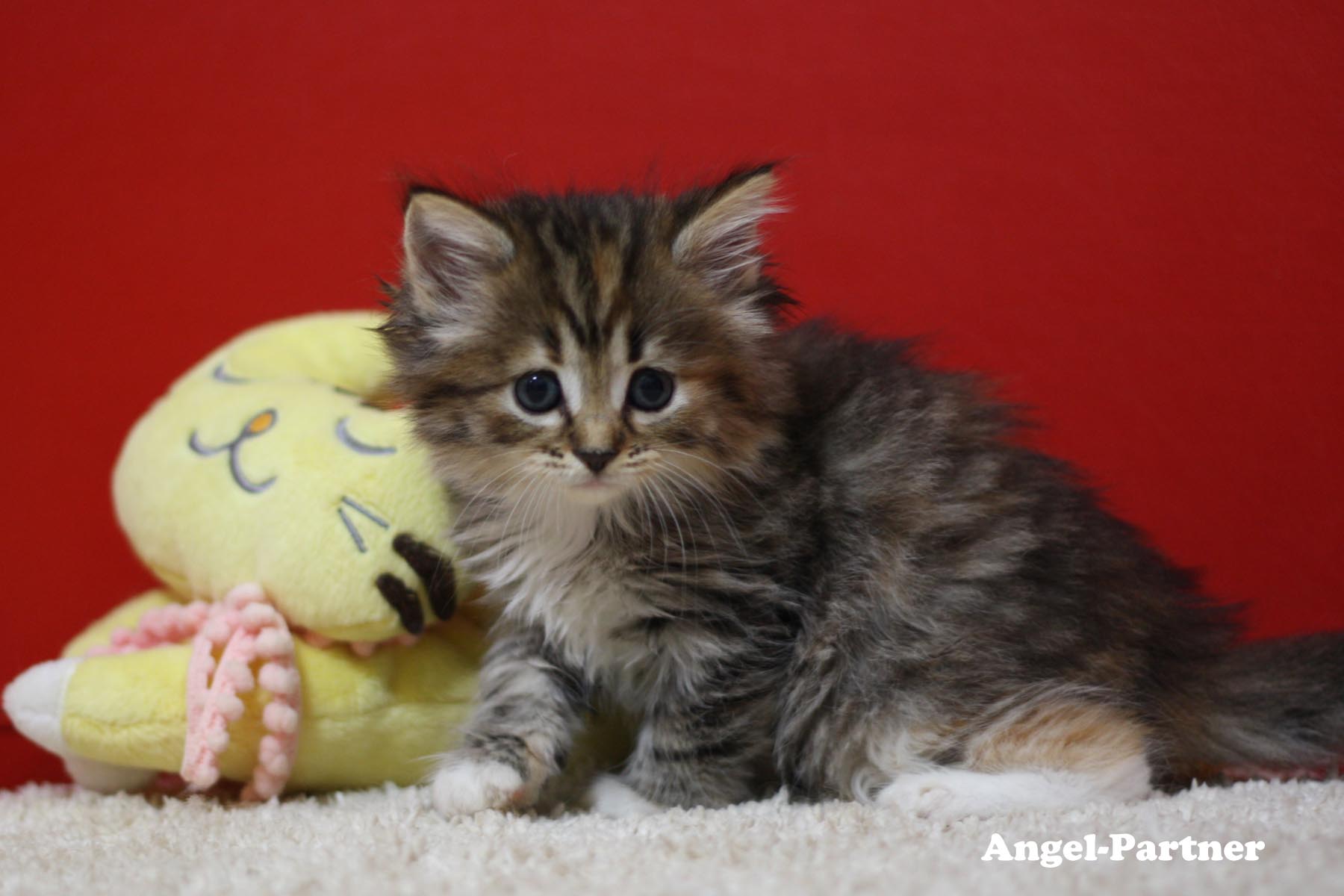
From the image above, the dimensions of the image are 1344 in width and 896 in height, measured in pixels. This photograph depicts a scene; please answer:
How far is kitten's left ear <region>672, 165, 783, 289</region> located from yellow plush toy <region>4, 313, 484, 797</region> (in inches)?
22.1

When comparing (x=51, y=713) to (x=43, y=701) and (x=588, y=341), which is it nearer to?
(x=43, y=701)

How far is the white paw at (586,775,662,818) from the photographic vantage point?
1739 mm

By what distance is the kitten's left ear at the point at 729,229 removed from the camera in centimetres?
172

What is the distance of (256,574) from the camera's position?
6.12 feet

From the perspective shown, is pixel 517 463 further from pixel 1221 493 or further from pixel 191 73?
pixel 1221 493

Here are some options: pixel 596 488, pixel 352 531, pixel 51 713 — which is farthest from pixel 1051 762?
pixel 51 713

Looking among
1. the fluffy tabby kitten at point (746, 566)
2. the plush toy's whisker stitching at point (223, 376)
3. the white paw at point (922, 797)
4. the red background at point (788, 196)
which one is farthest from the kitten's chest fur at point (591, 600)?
the red background at point (788, 196)

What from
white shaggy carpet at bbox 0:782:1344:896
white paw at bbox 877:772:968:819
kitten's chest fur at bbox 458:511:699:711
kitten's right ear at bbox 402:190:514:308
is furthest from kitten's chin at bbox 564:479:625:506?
white paw at bbox 877:772:968:819

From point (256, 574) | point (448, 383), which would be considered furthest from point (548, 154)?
point (256, 574)

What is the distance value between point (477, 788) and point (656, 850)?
1.24 feet

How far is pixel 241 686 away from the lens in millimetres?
1760

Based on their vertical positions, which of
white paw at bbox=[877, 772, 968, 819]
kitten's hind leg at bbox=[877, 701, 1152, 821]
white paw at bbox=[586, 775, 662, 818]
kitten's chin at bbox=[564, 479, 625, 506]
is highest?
kitten's chin at bbox=[564, 479, 625, 506]

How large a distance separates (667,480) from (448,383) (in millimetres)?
371

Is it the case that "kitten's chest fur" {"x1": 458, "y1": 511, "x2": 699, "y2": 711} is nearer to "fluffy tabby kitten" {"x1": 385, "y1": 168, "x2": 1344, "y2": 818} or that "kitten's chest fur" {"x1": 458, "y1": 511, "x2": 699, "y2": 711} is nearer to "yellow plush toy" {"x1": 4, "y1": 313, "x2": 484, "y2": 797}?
"fluffy tabby kitten" {"x1": 385, "y1": 168, "x2": 1344, "y2": 818}
